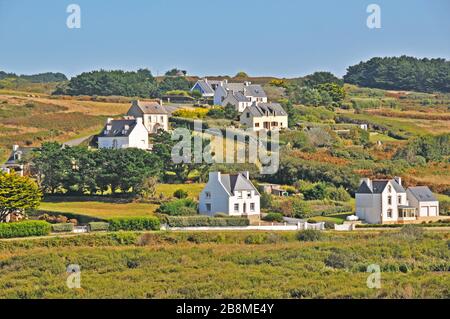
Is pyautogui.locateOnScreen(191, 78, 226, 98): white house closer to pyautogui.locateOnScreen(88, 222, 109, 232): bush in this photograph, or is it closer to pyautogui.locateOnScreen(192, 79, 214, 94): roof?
pyautogui.locateOnScreen(192, 79, 214, 94): roof

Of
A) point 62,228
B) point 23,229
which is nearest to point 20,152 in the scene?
point 62,228

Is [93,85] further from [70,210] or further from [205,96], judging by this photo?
[70,210]

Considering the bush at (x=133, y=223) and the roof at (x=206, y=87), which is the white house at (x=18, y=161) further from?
the roof at (x=206, y=87)

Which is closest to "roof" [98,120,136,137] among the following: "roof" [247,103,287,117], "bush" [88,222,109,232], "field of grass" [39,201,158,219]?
"field of grass" [39,201,158,219]

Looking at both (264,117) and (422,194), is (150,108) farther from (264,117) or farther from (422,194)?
(422,194)

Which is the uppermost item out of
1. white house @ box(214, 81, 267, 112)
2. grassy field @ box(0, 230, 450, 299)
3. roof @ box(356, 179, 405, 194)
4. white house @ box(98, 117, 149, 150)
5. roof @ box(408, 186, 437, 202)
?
white house @ box(214, 81, 267, 112)

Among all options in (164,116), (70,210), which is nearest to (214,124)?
(164,116)

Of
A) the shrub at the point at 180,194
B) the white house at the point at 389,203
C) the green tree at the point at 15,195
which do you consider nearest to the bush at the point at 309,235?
the white house at the point at 389,203
